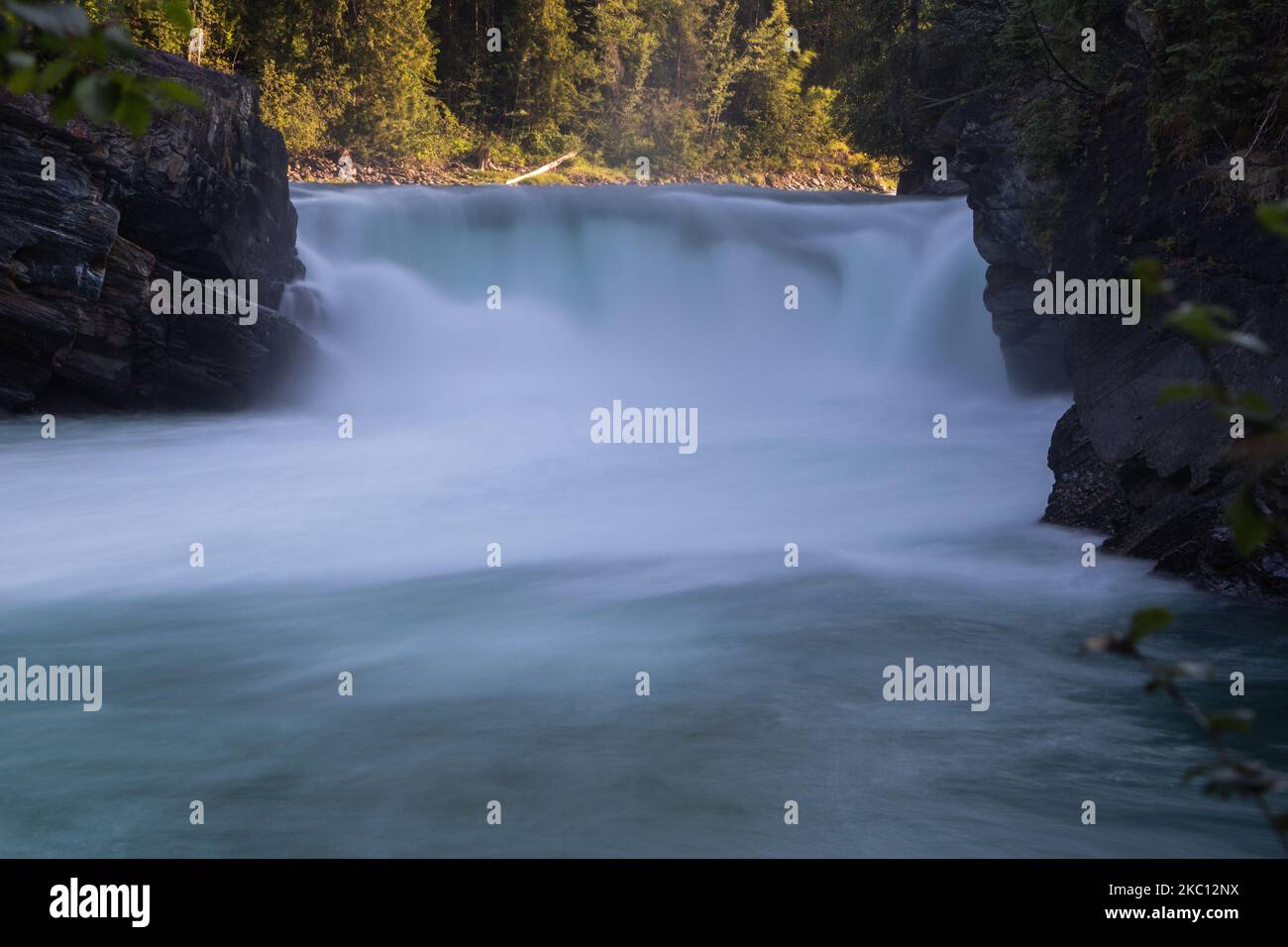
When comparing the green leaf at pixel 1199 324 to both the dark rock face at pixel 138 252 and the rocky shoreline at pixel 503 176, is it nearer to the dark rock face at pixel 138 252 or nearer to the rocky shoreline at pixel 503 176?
the dark rock face at pixel 138 252

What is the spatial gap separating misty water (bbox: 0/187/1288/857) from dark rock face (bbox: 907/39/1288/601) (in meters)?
0.37

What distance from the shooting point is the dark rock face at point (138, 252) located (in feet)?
45.9

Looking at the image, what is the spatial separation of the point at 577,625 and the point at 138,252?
9523 mm

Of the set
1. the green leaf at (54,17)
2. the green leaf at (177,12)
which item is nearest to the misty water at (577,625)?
the green leaf at (177,12)

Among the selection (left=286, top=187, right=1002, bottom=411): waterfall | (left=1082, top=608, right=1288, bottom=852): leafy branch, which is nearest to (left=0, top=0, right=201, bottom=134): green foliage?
(left=1082, top=608, right=1288, bottom=852): leafy branch

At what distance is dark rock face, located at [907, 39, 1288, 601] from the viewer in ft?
26.8

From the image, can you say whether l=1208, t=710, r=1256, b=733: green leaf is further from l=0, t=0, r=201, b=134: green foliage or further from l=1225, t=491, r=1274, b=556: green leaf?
l=0, t=0, r=201, b=134: green foliage

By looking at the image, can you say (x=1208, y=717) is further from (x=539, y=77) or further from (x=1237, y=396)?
(x=539, y=77)

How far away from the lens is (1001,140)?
46.9 ft

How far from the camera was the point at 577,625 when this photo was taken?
825 cm

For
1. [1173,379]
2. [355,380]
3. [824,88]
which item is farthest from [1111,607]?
[824,88]

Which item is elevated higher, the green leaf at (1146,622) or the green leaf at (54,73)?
the green leaf at (54,73)

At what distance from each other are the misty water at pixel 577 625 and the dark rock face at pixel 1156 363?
0.37 meters

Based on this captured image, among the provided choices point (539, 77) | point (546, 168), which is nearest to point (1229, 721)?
point (546, 168)
